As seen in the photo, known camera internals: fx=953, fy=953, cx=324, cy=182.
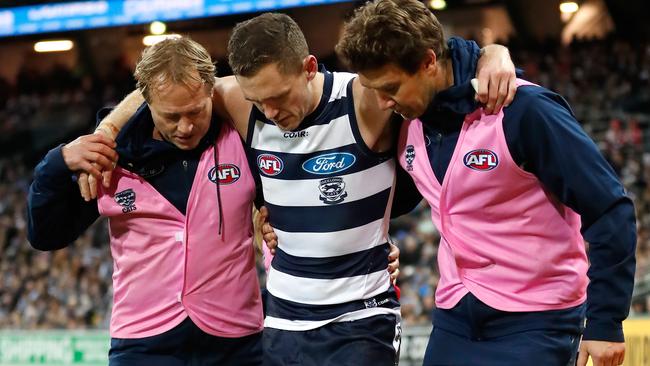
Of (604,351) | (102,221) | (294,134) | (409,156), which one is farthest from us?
(102,221)

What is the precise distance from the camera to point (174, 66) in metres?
3.39

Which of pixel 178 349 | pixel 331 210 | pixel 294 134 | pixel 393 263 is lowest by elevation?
pixel 178 349

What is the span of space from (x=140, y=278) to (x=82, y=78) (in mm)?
18840

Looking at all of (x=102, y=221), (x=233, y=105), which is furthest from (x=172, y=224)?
(x=102, y=221)

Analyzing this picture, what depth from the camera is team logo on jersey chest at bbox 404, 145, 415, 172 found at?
321 centimetres

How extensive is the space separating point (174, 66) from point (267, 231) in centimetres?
69

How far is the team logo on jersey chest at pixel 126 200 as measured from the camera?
11.8 ft

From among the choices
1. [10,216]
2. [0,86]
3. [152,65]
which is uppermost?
[152,65]

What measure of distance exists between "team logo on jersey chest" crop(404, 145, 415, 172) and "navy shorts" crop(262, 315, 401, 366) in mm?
550

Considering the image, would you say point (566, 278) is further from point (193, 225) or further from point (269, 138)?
point (193, 225)

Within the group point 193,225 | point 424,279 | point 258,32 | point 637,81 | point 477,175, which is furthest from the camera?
point 637,81

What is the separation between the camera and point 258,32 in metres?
3.22

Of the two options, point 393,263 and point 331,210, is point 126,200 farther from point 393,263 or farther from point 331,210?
point 393,263

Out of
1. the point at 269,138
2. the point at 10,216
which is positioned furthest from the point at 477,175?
the point at 10,216
